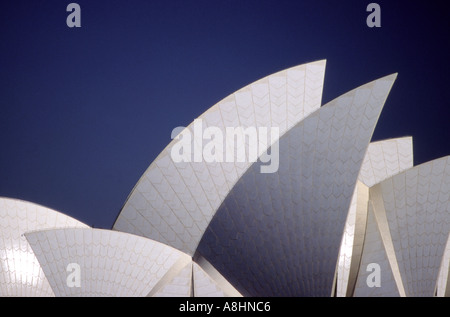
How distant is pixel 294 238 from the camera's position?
14117 mm

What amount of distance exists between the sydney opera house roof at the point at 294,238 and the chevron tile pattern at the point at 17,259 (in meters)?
0.03

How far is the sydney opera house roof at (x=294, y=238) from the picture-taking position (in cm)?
1325

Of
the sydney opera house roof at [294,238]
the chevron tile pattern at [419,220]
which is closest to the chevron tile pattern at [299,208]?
the sydney opera house roof at [294,238]

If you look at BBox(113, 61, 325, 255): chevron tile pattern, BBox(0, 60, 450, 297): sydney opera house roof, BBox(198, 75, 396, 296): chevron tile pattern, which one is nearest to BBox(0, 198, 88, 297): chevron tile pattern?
BBox(0, 60, 450, 297): sydney opera house roof

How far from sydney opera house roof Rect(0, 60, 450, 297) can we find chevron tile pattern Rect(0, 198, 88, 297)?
0.09 feet

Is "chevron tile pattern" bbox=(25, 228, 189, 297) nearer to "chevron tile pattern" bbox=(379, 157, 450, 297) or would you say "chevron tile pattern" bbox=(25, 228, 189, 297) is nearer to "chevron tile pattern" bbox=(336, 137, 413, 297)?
"chevron tile pattern" bbox=(379, 157, 450, 297)

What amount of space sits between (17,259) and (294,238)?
7976mm

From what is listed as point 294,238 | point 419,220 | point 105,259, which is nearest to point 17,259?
point 105,259

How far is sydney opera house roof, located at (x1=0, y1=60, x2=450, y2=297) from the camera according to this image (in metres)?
13.2

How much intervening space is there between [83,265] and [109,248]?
714mm

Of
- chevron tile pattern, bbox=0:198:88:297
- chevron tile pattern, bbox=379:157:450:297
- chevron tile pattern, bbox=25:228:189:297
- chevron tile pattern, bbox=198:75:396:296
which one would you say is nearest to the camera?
chevron tile pattern, bbox=25:228:189:297

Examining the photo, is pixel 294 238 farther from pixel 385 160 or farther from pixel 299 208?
pixel 385 160

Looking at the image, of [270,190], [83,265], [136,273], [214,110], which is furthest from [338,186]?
[214,110]
